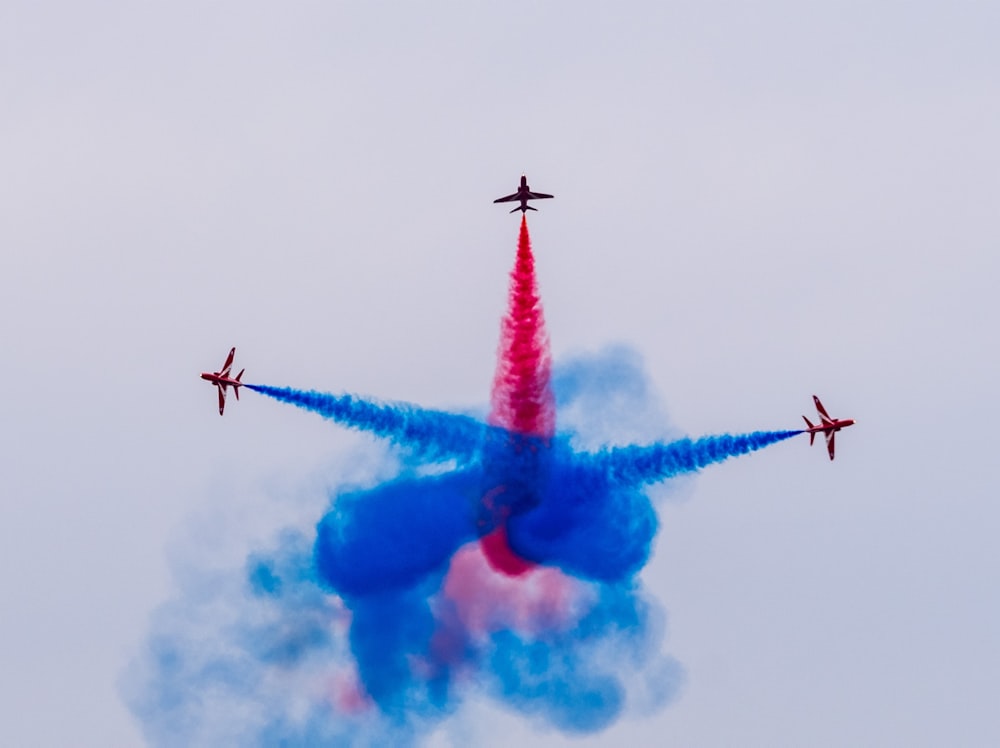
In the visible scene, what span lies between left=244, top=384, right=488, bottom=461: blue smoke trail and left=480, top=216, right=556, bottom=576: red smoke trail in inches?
53.1

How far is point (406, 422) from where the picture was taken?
415 ft

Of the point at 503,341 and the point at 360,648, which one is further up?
the point at 503,341

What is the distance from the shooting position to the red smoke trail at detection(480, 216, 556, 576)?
125 metres

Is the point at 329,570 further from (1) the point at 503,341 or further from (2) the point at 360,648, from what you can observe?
(1) the point at 503,341

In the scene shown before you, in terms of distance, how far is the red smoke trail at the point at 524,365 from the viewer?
4924 inches

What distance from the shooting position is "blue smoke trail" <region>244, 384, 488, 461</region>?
4911 inches

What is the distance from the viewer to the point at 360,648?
13275 centimetres

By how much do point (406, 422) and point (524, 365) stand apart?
5.20 m

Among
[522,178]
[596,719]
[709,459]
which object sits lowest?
[596,719]

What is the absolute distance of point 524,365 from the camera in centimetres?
12612

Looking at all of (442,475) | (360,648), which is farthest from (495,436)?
(360,648)

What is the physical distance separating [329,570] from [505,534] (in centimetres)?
778

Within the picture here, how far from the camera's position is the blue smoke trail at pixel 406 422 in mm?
124750

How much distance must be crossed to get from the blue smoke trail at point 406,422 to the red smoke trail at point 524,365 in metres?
1.35
